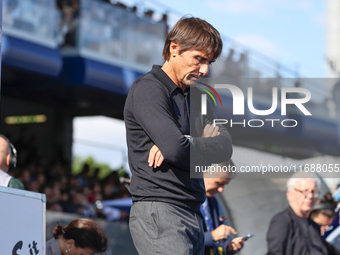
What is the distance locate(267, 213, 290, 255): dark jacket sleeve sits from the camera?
4.46 m

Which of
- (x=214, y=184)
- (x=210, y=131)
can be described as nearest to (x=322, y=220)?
(x=214, y=184)

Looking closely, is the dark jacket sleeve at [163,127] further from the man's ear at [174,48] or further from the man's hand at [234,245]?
the man's hand at [234,245]

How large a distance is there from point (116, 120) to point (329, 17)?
8015 mm

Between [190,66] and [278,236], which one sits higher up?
[190,66]

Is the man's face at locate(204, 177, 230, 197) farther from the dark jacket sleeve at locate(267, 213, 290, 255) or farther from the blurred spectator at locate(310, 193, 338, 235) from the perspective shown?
the blurred spectator at locate(310, 193, 338, 235)

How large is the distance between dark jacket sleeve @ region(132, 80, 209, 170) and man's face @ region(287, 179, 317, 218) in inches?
105

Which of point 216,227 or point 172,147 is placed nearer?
point 172,147

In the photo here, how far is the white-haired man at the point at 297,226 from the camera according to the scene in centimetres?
451

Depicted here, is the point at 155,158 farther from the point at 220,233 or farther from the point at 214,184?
the point at 214,184

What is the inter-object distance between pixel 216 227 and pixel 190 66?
6.51ft

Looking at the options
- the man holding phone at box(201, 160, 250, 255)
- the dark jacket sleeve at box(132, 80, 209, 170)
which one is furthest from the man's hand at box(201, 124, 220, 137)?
the man holding phone at box(201, 160, 250, 255)

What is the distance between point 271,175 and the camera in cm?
525

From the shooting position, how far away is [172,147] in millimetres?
2318

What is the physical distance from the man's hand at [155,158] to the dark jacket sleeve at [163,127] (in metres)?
0.02
